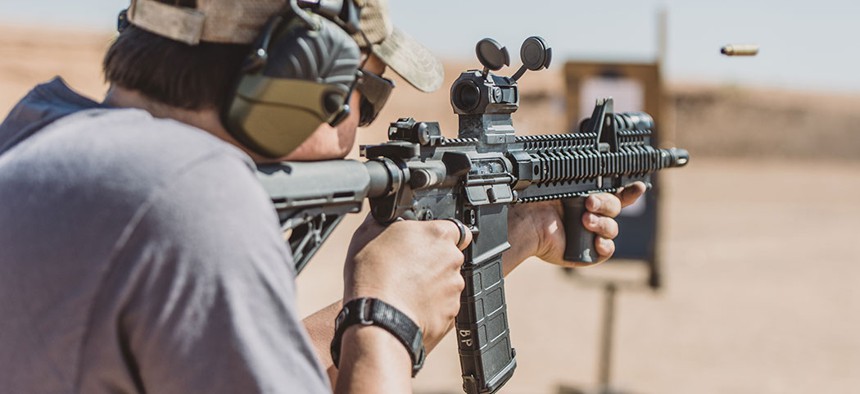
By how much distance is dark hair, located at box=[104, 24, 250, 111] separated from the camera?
167 centimetres

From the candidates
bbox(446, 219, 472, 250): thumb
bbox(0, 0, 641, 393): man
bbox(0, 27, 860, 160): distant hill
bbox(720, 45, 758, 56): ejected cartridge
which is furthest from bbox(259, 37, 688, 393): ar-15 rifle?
bbox(0, 27, 860, 160): distant hill

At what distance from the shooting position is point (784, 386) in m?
8.36

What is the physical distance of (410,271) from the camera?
2035 millimetres

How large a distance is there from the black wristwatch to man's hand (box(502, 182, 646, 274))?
1.42m

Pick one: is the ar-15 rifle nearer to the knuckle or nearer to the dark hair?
the knuckle

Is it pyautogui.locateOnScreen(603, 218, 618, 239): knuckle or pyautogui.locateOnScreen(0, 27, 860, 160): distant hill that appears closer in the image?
pyautogui.locateOnScreen(603, 218, 618, 239): knuckle

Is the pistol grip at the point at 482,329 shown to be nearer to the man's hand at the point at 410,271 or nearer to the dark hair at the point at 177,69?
the man's hand at the point at 410,271

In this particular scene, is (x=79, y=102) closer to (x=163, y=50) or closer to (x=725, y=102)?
(x=163, y=50)

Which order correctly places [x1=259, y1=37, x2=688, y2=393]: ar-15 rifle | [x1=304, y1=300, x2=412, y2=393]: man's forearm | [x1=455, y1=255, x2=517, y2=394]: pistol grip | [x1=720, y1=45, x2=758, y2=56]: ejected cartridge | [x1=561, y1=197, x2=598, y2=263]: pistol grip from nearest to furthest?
1. [x1=304, y1=300, x2=412, y2=393]: man's forearm
2. [x1=259, y1=37, x2=688, y2=393]: ar-15 rifle
3. [x1=455, y1=255, x2=517, y2=394]: pistol grip
4. [x1=720, y1=45, x2=758, y2=56]: ejected cartridge
5. [x1=561, y1=197, x2=598, y2=263]: pistol grip

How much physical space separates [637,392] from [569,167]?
5.17 m

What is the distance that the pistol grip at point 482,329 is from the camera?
2.94 m

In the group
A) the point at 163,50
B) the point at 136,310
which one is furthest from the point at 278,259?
the point at 163,50

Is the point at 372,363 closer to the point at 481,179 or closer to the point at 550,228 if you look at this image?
the point at 481,179

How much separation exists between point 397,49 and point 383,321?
0.58 m
